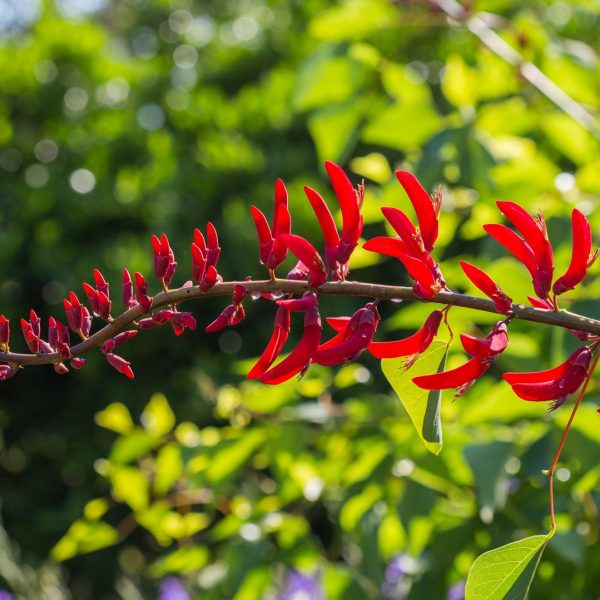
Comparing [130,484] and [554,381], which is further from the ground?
[554,381]

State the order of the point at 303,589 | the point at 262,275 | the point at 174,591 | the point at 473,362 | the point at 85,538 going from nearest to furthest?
1. the point at 473,362
2. the point at 85,538
3. the point at 303,589
4. the point at 174,591
5. the point at 262,275

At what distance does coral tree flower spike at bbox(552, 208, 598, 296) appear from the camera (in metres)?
0.83

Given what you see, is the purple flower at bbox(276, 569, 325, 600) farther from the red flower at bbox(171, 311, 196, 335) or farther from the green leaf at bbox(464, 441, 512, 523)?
the red flower at bbox(171, 311, 196, 335)

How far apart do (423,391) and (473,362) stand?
0.50 ft

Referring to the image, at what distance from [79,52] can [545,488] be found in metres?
5.17

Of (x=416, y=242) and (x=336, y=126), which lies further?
(x=336, y=126)

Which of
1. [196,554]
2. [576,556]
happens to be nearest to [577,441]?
[576,556]

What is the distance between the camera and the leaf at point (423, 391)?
924mm

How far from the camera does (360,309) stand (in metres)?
0.83

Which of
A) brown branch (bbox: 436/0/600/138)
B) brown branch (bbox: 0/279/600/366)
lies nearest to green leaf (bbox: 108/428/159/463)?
brown branch (bbox: 436/0/600/138)

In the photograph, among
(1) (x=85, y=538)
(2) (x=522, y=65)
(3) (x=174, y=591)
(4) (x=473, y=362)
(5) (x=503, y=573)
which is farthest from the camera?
(3) (x=174, y=591)

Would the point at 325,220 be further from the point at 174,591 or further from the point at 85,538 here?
the point at 174,591

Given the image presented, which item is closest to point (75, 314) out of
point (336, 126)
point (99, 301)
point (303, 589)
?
point (99, 301)

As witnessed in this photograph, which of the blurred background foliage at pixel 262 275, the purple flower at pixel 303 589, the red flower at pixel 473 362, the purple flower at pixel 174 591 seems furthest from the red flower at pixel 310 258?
the purple flower at pixel 174 591
